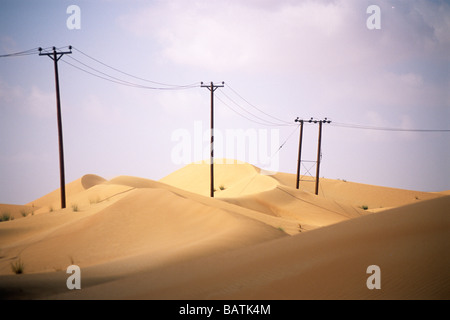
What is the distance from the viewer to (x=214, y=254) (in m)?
10.6

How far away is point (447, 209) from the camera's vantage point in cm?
912

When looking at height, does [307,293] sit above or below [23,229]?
above

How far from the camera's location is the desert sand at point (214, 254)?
6305 mm

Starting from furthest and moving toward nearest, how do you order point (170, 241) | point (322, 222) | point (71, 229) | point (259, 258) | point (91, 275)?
point (322, 222)
point (71, 229)
point (170, 241)
point (91, 275)
point (259, 258)

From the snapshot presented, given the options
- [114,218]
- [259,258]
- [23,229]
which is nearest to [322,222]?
[114,218]

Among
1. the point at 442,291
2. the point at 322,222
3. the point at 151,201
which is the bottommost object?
the point at 322,222

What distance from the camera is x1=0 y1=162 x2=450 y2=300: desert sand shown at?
630cm
